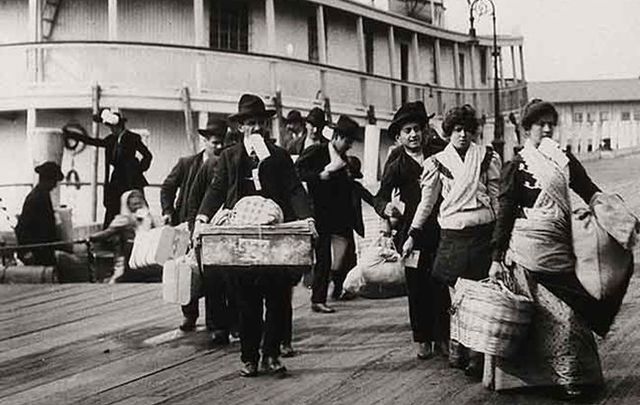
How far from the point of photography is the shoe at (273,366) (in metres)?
6.88

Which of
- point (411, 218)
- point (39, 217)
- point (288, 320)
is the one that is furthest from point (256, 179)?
point (39, 217)

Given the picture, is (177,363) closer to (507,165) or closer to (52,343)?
(52,343)

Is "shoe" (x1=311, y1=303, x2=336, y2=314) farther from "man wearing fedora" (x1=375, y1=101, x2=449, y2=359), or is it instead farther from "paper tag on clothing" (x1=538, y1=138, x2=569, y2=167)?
"paper tag on clothing" (x1=538, y1=138, x2=569, y2=167)

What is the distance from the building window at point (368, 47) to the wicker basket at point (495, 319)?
2097cm

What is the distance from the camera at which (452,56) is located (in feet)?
106

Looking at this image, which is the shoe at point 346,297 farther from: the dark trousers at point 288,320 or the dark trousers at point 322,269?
the dark trousers at point 288,320

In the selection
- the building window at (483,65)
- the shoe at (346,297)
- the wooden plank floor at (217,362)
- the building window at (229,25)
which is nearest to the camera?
the wooden plank floor at (217,362)

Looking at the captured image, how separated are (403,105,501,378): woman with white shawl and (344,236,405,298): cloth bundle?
4.73ft

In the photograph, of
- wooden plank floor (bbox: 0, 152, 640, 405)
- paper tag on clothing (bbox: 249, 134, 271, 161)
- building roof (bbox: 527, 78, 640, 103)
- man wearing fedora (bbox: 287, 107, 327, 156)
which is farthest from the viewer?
building roof (bbox: 527, 78, 640, 103)

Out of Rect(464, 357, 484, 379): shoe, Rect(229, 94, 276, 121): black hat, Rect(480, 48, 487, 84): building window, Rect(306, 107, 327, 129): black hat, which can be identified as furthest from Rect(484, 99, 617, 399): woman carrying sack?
Rect(480, 48, 487, 84): building window

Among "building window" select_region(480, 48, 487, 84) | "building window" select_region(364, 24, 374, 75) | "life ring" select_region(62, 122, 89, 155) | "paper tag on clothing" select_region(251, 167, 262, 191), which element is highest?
"building window" select_region(480, 48, 487, 84)

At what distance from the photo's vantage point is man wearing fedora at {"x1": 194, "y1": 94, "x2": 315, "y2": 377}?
267 inches

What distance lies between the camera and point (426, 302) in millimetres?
7359

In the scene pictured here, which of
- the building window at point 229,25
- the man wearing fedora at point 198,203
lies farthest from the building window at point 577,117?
the man wearing fedora at point 198,203
